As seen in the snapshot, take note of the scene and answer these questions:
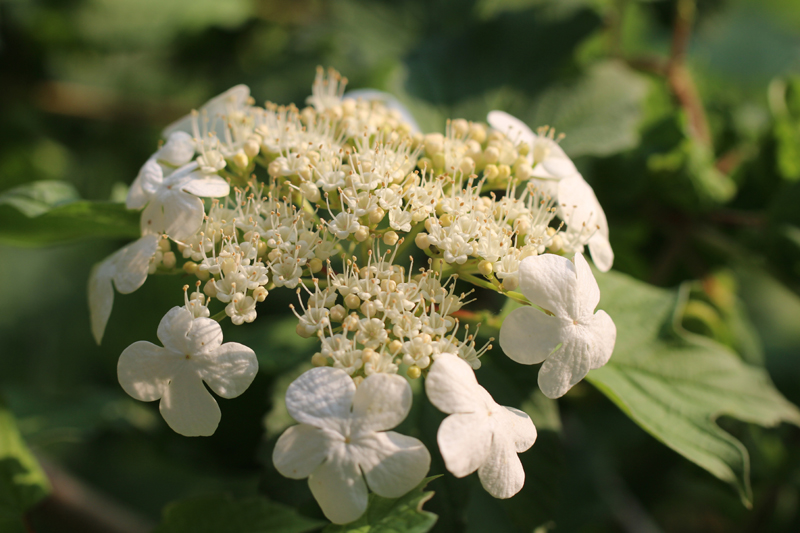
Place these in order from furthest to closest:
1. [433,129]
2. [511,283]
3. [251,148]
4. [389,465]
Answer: [433,129], [251,148], [511,283], [389,465]

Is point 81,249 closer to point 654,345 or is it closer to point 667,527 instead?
point 654,345

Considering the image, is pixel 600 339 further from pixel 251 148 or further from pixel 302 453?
pixel 251 148

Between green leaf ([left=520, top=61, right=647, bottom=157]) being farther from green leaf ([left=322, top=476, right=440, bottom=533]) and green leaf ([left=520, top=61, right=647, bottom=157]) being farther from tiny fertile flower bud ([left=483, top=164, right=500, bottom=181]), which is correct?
green leaf ([left=322, top=476, right=440, bottom=533])

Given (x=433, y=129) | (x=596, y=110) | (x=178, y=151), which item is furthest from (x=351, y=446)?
(x=596, y=110)

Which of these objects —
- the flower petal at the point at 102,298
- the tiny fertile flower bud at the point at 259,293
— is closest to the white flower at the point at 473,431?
the tiny fertile flower bud at the point at 259,293

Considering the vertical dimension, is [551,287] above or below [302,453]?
above

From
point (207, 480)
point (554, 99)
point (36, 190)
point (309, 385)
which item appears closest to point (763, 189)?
point (554, 99)

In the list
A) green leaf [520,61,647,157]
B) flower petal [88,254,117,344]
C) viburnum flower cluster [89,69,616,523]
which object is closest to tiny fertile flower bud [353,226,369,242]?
viburnum flower cluster [89,69,616,523]
